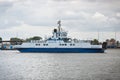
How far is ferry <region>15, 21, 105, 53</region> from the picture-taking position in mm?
140625

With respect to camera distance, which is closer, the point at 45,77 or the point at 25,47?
the point at 45,77

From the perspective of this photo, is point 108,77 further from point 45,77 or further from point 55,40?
point 55,40

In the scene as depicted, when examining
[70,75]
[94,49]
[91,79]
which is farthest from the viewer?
[94,49]

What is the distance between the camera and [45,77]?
54344mm

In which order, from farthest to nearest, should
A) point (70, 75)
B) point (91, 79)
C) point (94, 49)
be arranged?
point (94, 49) < point (70, 75) < point (91, 79)

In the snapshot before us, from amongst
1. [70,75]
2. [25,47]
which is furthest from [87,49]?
[70,75]

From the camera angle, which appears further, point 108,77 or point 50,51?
point 50,51

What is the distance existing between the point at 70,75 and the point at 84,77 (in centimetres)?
303

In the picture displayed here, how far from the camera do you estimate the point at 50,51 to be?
14400 centimetres

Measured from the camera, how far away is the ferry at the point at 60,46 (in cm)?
14062

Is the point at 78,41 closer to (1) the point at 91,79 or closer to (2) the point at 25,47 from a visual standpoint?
(2) the point at 25,47

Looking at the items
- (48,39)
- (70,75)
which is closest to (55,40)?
(48,39)

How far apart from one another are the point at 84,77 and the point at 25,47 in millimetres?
92888

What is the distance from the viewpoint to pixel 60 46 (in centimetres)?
14175
